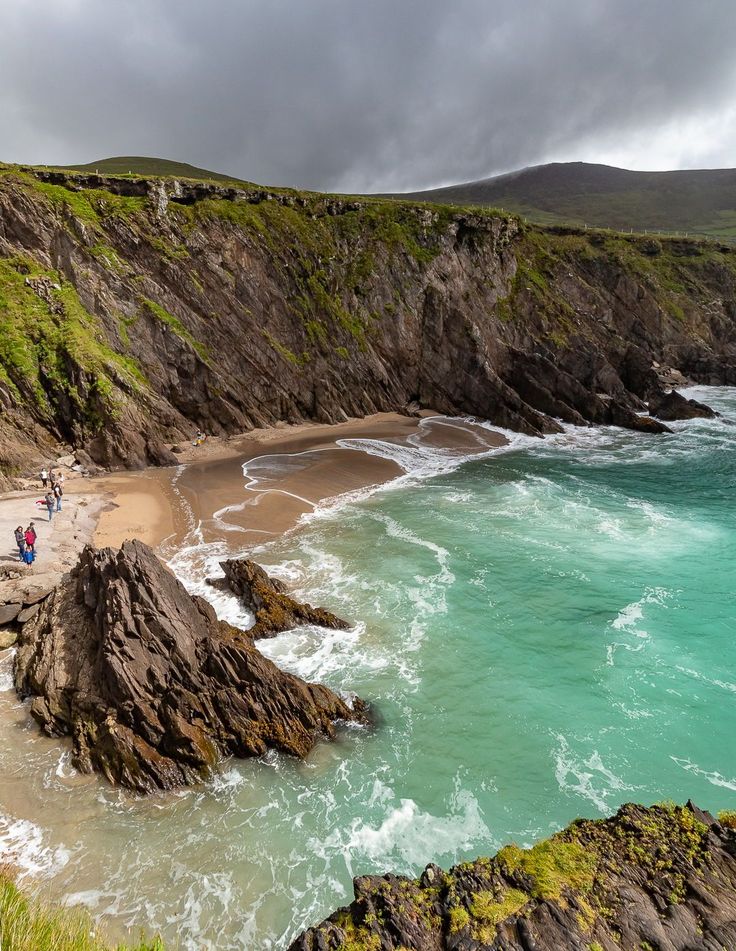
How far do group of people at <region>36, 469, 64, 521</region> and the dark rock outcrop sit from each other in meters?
12.0

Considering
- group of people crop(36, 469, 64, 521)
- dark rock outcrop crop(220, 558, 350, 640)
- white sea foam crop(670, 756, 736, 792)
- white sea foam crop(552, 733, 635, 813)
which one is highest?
group of people crop(36, 469, 64, 521)

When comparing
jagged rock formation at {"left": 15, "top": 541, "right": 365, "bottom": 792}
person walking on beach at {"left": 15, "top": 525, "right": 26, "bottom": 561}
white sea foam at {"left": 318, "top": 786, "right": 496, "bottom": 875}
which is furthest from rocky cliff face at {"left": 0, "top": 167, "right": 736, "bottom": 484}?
white sea foam at {"left": 318, "top": 786, "right": 496, "bottom": 875}

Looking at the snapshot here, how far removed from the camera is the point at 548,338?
211 ft

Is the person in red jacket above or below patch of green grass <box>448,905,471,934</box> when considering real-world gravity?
above

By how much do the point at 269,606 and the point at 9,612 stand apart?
946cm

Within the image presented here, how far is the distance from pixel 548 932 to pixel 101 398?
3905 cm

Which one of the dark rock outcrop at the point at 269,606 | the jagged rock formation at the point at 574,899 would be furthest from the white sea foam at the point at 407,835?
the dark rock outcrop at the point at 269,606

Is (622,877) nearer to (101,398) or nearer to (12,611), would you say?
(12,611)

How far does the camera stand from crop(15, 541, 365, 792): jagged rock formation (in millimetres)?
14344

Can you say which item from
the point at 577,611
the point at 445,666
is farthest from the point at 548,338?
the point at 445,666

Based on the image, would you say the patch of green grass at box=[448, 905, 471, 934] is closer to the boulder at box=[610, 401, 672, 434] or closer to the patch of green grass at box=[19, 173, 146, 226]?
the patch of green grass at box=[19, 173, 146, 226]

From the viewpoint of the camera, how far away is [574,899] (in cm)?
707

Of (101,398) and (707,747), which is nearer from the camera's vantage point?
(707,747)

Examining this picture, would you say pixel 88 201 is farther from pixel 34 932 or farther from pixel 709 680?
pixel 709 680
